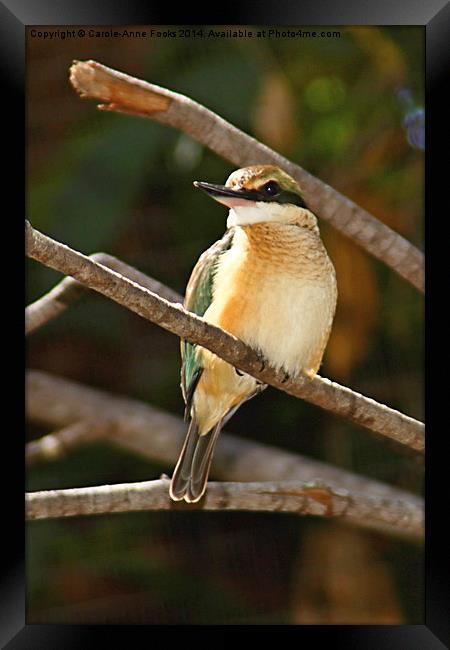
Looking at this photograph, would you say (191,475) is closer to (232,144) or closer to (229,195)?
(229,195)

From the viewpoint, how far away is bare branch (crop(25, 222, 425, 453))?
159 centimetres

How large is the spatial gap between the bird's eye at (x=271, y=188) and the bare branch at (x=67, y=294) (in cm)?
32

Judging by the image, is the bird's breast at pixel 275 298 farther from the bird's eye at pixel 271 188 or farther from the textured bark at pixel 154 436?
the textured bark at pixel 154 436

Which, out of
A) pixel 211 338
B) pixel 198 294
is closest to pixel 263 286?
pixel 198 294

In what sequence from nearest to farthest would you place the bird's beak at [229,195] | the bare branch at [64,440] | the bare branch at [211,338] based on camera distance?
the bare branch at [211,338]
the bird's beak at [229,195]
the bare branch at [64,440]

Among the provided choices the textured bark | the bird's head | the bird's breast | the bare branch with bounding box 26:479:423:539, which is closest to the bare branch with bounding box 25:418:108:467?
the textured bark

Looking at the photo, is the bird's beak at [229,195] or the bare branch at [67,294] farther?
the bare branch at [67,294]

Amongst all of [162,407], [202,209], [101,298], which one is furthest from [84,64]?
[162,407]

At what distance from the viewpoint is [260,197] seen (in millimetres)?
1917

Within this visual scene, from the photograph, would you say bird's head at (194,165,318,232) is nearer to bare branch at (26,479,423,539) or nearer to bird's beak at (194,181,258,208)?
bird's beak at (194,181,258,208)

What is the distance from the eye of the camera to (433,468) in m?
1.90

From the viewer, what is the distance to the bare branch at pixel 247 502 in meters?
1.88

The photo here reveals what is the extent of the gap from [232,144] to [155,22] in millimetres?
323

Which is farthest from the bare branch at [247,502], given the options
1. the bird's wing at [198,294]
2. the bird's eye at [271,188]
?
the bird's eye at [271,188]
